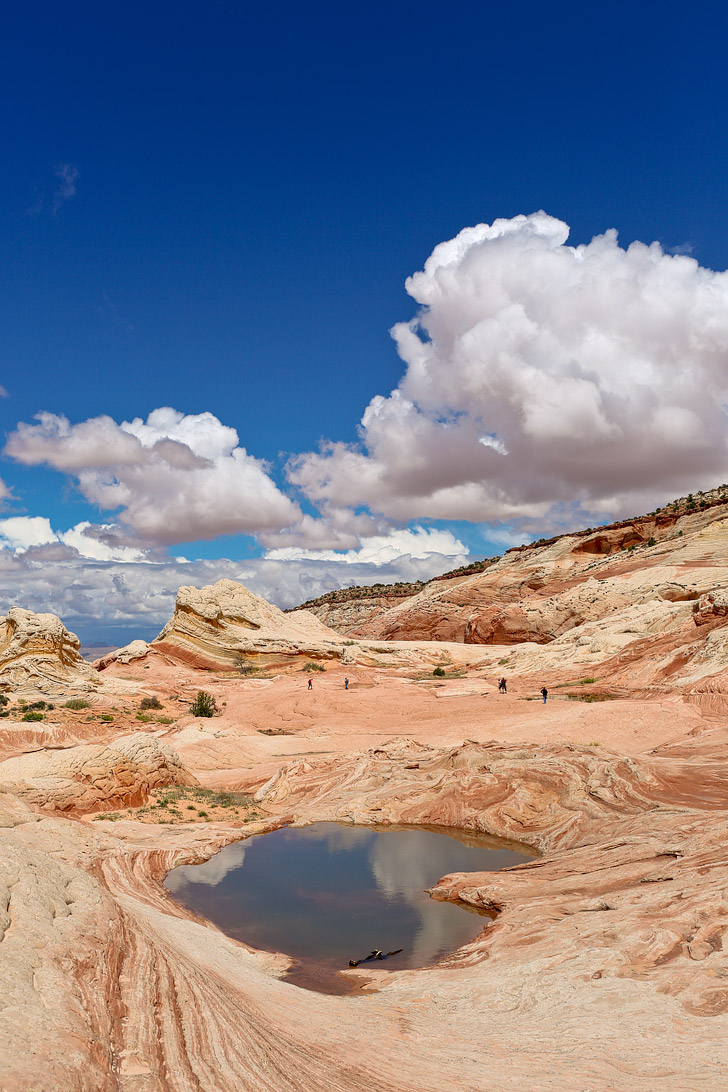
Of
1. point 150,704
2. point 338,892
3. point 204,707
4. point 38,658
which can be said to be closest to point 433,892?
point 338,892

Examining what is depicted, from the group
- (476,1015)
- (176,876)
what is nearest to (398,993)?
(476,1015)

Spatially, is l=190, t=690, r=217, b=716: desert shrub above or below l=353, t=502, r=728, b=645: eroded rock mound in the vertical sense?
below

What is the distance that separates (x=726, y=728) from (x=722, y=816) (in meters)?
12.5

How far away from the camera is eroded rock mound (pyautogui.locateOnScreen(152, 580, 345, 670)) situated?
2446 inches

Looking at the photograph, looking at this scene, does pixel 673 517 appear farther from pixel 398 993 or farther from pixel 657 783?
pixel 398 993

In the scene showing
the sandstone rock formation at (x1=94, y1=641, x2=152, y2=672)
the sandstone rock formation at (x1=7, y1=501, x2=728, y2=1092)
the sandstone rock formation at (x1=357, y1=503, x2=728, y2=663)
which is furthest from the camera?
the sandstone rock formation at (x1=94, y1=641, x2=152, y2=672)

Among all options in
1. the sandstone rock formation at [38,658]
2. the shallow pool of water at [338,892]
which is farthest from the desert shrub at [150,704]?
the shallow pool of water at [338,892]

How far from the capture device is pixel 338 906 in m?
15.8

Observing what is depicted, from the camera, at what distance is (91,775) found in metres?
22.6

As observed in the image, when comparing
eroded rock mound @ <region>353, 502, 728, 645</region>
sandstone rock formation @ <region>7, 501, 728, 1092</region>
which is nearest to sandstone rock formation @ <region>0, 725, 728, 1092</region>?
sandstone rock formation @ <region>7, 501, 728, 1092</region>

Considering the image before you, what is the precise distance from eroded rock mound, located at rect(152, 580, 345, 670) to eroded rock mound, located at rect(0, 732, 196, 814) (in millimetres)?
36560

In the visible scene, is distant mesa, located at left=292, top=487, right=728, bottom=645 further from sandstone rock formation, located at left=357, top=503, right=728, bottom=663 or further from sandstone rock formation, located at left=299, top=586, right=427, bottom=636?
sandstone rock formation, located at left=299, top=586, right=427, bottom=636

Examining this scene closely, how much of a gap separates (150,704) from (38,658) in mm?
10352

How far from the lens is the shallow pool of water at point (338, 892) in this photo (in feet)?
43.8
